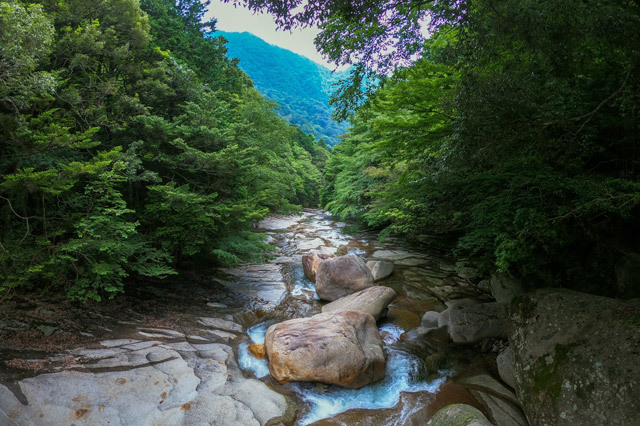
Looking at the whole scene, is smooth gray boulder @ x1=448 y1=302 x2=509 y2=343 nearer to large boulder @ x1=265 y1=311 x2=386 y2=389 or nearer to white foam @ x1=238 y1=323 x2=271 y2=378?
large boulder @ x1=265 y1=311 x2=386 y2=389

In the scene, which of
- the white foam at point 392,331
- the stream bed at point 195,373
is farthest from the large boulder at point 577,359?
the white foam at point 392,331

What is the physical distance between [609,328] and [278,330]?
4.81 m

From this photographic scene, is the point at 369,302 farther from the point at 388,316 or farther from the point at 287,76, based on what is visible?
the point at 287,76

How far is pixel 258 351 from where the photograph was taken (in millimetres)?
5355

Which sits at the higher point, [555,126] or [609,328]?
[555,126]

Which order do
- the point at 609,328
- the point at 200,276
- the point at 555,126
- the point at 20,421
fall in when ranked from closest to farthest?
the point at 20,421 → the point at 609,328 → the point at 555,126 → the point at 200,276

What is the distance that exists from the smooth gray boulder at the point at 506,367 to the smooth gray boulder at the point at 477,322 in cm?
72

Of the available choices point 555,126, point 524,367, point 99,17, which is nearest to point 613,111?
point 555,126

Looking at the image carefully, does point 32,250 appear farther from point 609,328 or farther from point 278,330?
point 609,328

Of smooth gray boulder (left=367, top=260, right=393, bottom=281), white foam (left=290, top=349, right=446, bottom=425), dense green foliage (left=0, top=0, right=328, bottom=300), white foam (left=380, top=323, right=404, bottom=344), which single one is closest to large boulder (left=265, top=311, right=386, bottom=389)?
white foam (left=290, top=349, right=446, bottom=425)

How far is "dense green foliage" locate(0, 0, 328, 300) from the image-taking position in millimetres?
4691

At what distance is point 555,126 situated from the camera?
12.7 feet

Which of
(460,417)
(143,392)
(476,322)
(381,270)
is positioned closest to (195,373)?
(143,392)

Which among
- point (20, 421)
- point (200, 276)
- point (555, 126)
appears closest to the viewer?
point (20, 421)
